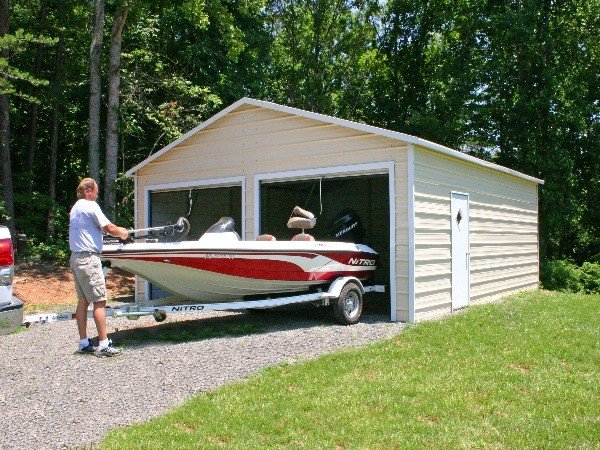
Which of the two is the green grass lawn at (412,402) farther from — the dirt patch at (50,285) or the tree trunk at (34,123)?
the tree trunk at (34,123)

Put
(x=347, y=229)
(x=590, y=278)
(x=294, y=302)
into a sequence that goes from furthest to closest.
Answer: (x=590, y=278), (x=347, y=229), (x=294, y=302)

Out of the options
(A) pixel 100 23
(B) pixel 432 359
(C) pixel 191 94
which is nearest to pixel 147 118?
(C) pixel 191 94

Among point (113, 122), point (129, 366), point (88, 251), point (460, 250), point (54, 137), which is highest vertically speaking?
point (54, 137)

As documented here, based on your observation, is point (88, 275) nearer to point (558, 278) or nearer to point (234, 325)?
point (234, 325)

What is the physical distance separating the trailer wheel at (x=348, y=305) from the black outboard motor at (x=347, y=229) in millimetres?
1227

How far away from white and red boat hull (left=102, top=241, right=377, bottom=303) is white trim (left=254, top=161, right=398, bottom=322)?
2.06 ft

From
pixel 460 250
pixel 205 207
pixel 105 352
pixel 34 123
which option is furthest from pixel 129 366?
pixel 34 123

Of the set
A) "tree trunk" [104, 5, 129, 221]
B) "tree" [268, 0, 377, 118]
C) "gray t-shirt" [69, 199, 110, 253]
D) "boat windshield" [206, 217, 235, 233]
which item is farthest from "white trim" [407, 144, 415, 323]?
"tree" [268, 0, 377, 118]

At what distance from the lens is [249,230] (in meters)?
10.5

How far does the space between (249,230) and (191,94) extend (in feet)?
28.5

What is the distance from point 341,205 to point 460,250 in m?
5.01

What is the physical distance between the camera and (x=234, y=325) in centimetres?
866

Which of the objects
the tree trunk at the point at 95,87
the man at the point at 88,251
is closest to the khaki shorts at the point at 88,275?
the man at the point at 88,251

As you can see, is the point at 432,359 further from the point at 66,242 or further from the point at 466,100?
the point at 466,100
